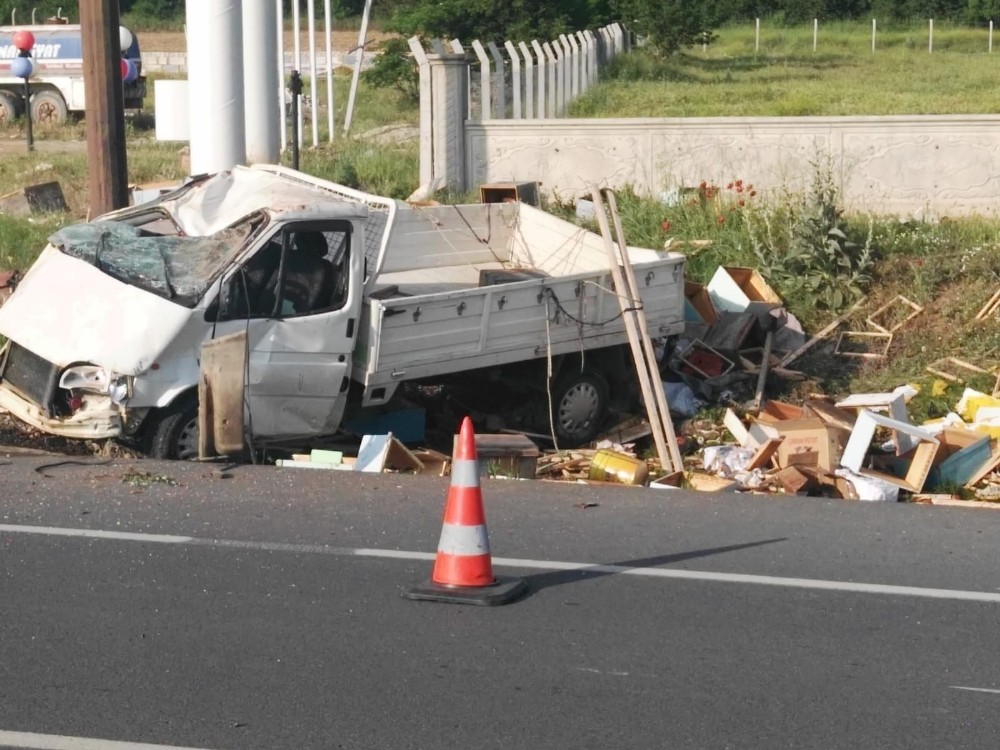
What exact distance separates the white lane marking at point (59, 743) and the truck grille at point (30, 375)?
4672mm

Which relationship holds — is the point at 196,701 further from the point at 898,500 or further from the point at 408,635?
the point at 898,500

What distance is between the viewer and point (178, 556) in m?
7.12

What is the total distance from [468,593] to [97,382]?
3781mm

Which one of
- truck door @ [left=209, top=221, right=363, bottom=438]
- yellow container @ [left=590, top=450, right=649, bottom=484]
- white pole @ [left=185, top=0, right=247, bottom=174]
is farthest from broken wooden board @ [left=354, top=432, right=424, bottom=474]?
white pole @ [left=185, top=0, right=247, bottom=174]

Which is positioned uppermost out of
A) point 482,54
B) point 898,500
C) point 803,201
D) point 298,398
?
point 482,54

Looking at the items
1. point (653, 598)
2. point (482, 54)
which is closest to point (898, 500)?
point (653, 598)

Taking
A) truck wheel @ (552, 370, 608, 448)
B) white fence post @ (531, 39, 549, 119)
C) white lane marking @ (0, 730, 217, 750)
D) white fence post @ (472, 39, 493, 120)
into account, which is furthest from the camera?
white fence post @ (531, 39, 549, 119)

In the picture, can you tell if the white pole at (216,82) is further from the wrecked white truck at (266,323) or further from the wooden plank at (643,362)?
the wooden plank at (643,362)

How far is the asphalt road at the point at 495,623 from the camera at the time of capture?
5043 mm

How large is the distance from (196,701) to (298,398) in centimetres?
479

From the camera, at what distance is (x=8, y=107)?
33188 millimetres

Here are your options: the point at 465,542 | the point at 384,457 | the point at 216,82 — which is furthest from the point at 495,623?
the point at 216,82

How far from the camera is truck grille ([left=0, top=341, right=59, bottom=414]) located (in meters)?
9.22

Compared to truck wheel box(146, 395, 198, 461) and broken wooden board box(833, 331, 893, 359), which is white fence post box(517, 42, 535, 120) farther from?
truck wheel box(146, 395, 198, 461)
